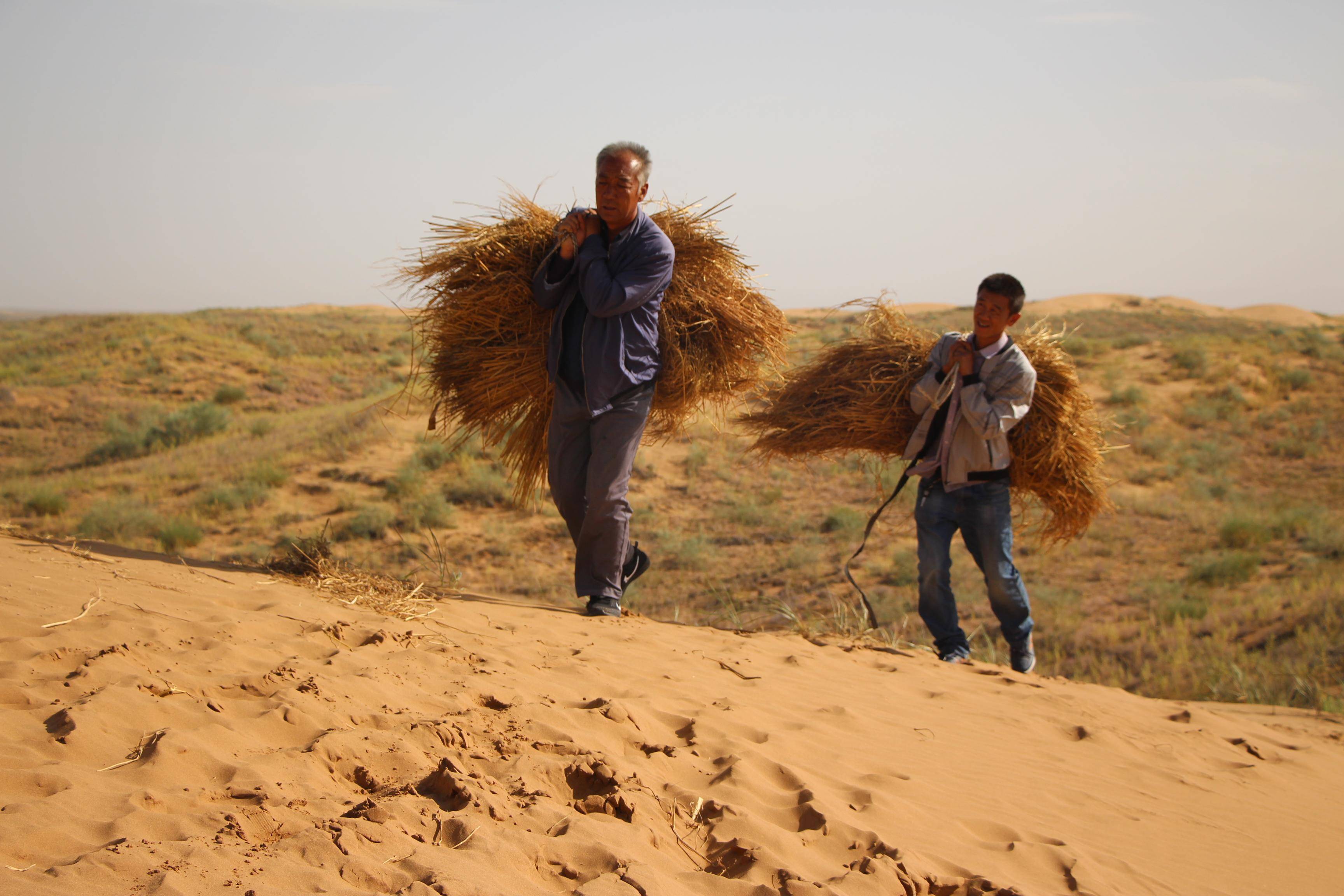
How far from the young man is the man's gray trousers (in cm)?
143

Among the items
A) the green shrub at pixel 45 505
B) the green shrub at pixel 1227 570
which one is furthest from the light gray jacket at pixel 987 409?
the green shrub at pixel 45 505

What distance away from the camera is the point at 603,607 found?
15.0 feet

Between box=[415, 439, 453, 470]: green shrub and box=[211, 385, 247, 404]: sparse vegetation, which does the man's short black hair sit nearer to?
box=[415, 439, 453, 470]: green shrub

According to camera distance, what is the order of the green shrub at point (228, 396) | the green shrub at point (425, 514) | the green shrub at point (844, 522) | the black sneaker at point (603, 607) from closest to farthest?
the black sneaker at point (603, 607)
the green shrub at point (425, 514)
the green shrub at point (844, 522)
the green shrub at point (228, 396)

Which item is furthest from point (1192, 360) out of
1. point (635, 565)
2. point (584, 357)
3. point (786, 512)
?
point (584, 357)

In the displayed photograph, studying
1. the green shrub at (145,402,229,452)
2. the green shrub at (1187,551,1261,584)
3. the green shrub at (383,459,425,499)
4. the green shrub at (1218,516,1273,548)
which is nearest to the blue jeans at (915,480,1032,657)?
the green shrub at (1187,551,1261,584)

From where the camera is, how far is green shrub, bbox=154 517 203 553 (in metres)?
8.41

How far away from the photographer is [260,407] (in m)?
16.7

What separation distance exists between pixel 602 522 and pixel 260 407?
46.6ft

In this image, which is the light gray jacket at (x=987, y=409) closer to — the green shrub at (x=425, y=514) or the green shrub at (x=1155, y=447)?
the green shrub at (x=425, y=514)

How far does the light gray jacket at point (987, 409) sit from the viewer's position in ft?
14.3

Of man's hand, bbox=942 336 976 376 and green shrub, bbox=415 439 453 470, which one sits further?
green shrub, bbox=415 439 453 470

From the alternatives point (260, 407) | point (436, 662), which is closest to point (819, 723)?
point (436, 662)

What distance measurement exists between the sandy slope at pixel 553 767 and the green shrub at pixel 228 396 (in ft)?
43.8
